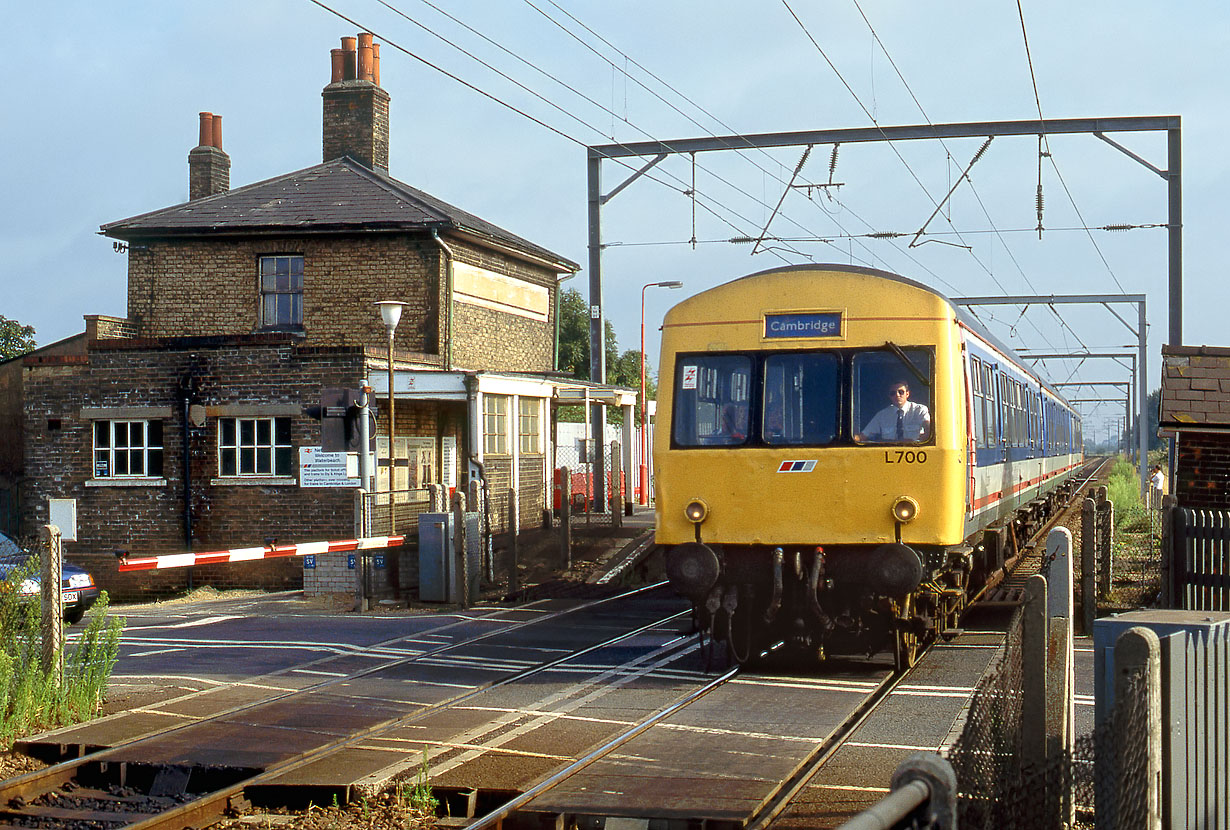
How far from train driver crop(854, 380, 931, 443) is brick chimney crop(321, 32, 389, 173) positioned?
19.0 metres

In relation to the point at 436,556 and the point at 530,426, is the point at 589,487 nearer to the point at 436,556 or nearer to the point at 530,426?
the point at 530,426

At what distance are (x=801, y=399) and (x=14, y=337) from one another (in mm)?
45396

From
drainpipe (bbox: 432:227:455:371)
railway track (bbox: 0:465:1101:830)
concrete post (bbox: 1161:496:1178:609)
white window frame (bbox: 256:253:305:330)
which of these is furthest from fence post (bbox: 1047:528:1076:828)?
white window frame (bbox: 256:253:305:330)

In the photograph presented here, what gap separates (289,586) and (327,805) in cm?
1450

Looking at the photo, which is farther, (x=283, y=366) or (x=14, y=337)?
(x=14, y=337)

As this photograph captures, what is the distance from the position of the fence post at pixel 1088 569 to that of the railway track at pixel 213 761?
5.30 m

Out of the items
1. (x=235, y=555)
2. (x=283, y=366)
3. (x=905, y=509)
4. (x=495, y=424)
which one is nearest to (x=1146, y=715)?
(x=905, y=509)

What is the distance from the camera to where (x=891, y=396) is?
11.2 metres

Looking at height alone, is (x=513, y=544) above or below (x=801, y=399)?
below

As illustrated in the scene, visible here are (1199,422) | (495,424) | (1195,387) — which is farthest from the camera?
(495,424)

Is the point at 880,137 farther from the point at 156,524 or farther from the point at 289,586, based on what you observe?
the point at 156,524

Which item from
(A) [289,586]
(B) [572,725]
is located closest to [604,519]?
(A) [289,586]

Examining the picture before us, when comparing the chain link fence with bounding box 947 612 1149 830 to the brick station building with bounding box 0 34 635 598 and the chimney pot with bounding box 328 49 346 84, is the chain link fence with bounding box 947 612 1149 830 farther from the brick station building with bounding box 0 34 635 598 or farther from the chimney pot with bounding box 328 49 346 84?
the chimney pot with bounding box 328 49 346 84

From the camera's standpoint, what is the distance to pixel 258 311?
82.4ft
